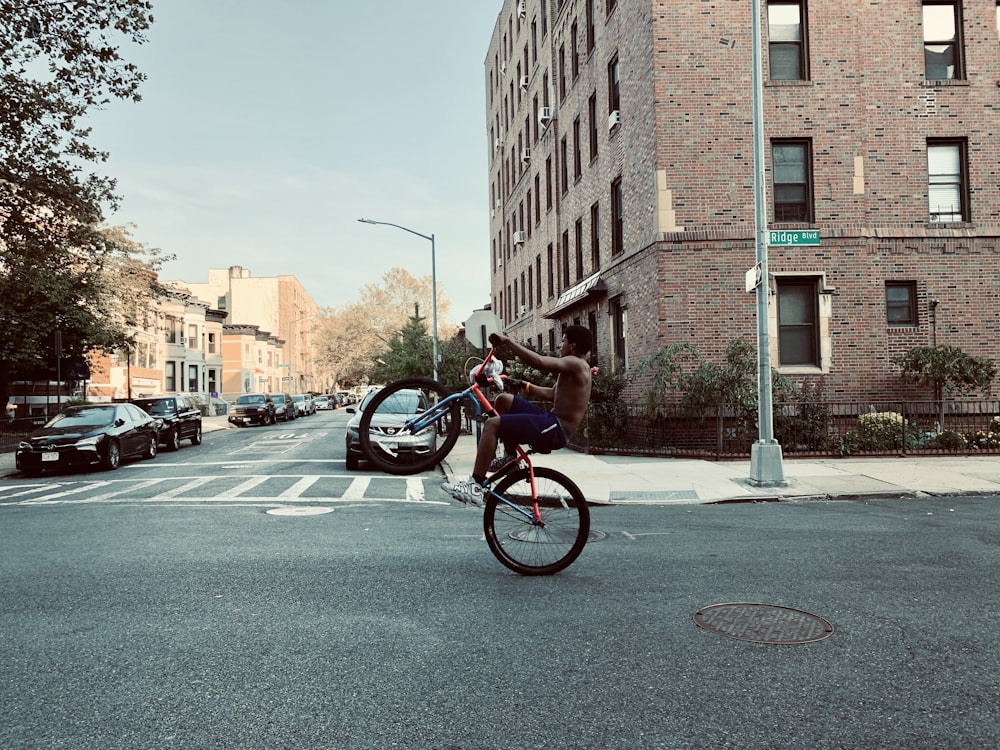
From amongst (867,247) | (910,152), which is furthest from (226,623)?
(910,152)

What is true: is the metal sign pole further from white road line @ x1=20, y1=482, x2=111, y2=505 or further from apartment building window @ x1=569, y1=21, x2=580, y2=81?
apartment building window @ x1=569, y1=21, x2=580, y2=81

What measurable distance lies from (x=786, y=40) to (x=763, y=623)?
1800 centimetres

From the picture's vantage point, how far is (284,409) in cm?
5025

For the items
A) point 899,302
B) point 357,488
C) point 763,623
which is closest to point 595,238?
point 899,302

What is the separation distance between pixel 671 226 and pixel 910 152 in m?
6.18

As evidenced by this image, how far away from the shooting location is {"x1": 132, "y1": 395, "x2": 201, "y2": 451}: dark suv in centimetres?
2523

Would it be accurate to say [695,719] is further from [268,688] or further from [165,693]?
[165,693]

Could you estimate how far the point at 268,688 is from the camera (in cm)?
407

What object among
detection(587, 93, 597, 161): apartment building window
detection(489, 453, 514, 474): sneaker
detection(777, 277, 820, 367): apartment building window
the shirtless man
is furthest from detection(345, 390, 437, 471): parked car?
detection(587, 93, 597, 161): apartment building window

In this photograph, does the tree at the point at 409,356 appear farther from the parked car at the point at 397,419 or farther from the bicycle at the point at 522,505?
the bicycle at the point at 522,505

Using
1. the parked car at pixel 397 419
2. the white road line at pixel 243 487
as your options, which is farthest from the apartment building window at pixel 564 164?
the parked car at pixel 397 419

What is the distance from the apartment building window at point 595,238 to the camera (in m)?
24.5

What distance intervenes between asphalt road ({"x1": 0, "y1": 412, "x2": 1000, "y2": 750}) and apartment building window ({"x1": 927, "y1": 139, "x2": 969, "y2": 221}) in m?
12.6

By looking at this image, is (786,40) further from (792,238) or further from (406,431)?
(406,431)
